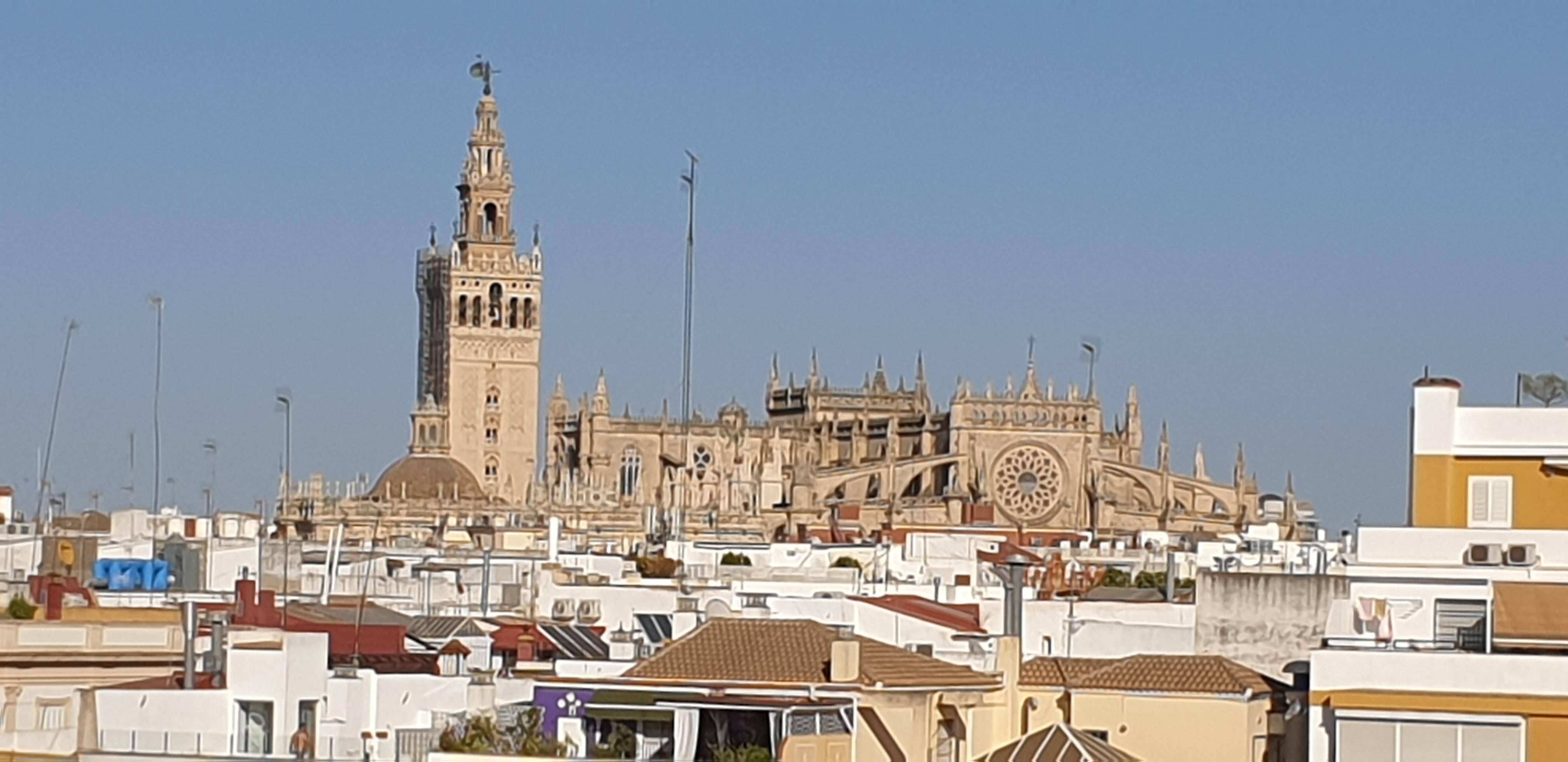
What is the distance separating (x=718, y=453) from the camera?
122375 millimetres

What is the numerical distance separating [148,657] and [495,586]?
16.8 m

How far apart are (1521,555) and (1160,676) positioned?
265cm

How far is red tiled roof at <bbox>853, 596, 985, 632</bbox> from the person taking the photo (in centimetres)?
3284

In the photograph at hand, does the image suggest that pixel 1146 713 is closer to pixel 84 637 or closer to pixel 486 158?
pixel 84 637

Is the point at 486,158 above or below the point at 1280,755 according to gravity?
above

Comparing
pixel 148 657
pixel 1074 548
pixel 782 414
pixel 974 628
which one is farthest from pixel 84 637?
pixel 782 414

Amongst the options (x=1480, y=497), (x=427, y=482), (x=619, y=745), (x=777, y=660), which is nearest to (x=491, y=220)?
(x=427, y=482)

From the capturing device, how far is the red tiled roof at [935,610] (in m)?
32.8

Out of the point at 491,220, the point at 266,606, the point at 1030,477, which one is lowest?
the point at 266,606

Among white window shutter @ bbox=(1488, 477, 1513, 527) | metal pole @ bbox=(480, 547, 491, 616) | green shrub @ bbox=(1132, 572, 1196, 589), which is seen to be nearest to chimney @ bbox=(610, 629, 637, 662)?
white window shutter @ bbox=(1488, 477, 1513, 527)

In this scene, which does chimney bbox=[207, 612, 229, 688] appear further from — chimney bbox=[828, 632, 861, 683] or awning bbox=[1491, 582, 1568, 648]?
awning bbox=[1491, 582, 1568, 648]

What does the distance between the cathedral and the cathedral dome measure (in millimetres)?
93

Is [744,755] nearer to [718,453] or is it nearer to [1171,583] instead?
[1171,583]

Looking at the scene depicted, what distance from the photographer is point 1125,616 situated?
35.0m
